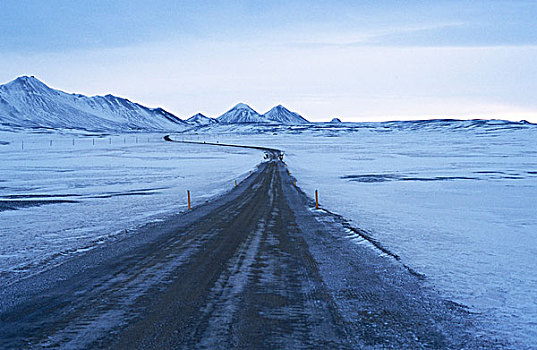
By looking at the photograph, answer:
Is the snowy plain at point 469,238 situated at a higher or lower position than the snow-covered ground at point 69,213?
higher

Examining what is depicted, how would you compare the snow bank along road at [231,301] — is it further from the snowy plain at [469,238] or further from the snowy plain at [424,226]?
the snowy plain at [424,226]

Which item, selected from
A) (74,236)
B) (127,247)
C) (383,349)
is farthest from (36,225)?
(383,349)

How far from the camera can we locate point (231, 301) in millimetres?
6953

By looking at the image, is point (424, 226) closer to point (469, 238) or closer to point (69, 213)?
point (469, 238)

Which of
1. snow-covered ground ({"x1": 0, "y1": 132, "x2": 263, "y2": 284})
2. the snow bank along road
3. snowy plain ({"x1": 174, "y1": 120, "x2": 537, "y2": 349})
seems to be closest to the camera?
the snow bank along road

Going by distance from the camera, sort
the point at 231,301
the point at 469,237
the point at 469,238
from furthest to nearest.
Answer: the point at 469,237 < the point at 469,238 < the point at 231,301

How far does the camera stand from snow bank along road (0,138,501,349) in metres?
5.56

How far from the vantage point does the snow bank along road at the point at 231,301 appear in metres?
5.56

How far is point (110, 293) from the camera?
7492 mm

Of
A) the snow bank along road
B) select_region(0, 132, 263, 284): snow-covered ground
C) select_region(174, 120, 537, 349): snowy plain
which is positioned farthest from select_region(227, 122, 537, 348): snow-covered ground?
select_region(0, 132, 263, 284): snow-covered ground

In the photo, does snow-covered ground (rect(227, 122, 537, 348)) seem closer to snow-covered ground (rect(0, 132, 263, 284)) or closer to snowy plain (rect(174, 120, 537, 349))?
snowy plain (rect(174, 120, 537, 349))

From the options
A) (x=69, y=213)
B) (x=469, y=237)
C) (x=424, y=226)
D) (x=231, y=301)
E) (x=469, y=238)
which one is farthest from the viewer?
(x=69, y=213)

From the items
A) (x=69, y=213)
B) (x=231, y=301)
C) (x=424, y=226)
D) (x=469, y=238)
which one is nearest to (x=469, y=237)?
(x=469, y=238)

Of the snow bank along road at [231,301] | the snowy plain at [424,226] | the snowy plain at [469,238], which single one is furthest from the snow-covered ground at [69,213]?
the snowy plain at [469,238]
